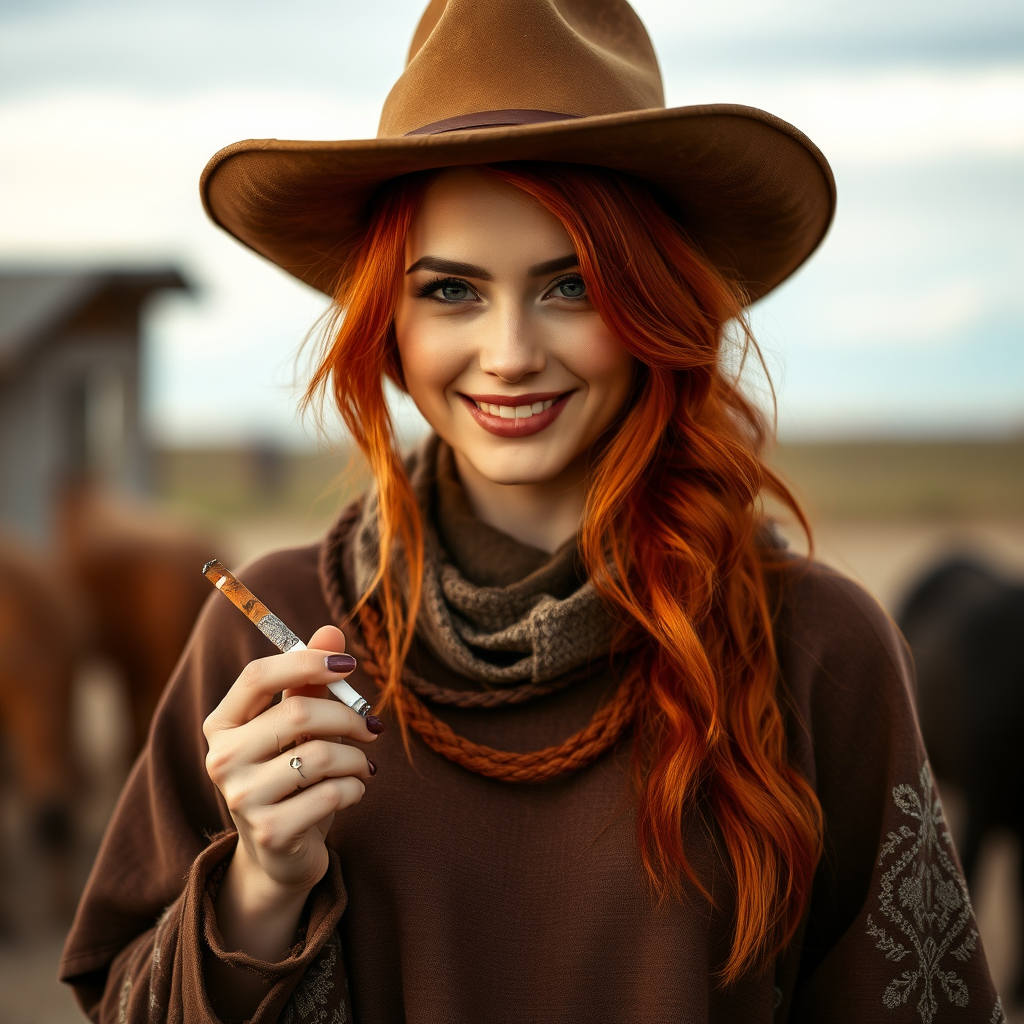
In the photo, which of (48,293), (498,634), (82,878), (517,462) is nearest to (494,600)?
(498,634)

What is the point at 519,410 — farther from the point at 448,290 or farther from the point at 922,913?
the point at 922,913

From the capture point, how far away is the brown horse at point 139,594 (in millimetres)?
5090

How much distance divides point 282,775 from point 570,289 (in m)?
0.66

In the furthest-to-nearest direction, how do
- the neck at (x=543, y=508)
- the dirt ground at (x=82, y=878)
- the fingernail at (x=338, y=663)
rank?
the dirt ground at (x=82, y=878), the neck at (x=543, y=508), the fingernail at (x=338, y=663)

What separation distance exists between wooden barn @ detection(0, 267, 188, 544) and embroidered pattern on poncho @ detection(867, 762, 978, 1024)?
658 centimetres

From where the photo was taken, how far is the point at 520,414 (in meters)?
1.28

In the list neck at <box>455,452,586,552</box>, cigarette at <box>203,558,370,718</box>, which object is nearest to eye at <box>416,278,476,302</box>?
neck at <box>455,452,586,552</box>

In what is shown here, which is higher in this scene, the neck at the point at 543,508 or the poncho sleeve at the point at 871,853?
the neck at the point at 543,508

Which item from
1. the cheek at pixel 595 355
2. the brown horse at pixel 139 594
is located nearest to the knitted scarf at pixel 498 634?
the cheek at pixel 595 355

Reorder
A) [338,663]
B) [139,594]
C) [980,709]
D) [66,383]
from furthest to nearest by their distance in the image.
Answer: [66,383] → [139,594] → [980,709] → [338,663]

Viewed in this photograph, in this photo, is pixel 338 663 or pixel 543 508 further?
pixel 543 508

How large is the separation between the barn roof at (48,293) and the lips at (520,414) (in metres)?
6.42

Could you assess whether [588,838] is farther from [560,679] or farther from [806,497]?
[806,497]

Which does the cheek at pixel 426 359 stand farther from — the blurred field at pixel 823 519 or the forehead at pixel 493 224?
the blurred field at pixel 823 519
